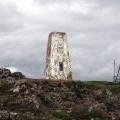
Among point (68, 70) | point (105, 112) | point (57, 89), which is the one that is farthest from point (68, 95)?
point (68, 70)

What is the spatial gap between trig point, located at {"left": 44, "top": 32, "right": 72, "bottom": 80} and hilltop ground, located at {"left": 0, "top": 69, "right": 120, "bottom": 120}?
12.2 metres

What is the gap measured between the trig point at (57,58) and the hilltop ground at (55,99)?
12156 millimetres

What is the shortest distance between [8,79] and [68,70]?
698 inches

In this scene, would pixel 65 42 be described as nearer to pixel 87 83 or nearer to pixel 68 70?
pixel 68 70

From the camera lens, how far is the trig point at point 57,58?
78.2 m

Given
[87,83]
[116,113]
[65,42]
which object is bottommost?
[116,113]

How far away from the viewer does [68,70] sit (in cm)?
7888

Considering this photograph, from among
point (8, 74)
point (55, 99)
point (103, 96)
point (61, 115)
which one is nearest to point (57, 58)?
point (8, 74)

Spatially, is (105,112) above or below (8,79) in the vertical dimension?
below

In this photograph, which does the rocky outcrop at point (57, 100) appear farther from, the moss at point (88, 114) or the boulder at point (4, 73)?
the boulder at point (4, 73)

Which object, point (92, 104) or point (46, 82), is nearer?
point (92, 104)

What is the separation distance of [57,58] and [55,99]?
19948 mm

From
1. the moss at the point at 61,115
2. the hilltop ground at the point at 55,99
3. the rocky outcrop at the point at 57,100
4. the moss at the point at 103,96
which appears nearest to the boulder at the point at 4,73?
the hilltop ground at the point at 55,99

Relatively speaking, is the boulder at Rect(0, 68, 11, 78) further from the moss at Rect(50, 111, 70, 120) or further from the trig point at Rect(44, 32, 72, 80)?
the trig point at Rect(44, 32, 72, 80)
